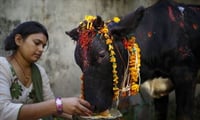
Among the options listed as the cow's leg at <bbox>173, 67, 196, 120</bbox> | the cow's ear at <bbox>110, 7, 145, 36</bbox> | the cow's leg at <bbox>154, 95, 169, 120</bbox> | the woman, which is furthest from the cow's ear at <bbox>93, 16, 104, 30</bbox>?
the cow's leg at <bbox>154, 95, 169, 120</bbox>

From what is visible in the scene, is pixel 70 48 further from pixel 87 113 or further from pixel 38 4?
pixel 87 113

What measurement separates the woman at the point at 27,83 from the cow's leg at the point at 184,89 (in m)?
1.43

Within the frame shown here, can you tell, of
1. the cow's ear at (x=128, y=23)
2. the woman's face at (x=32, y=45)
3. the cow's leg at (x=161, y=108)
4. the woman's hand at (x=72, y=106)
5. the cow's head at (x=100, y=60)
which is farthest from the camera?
the cow's leg at (x=161, y=108)

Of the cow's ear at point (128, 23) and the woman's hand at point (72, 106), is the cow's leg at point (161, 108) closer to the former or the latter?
the cow's ear at point (128, 23)

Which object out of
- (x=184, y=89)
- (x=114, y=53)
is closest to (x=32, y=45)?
(x=114, y=53)

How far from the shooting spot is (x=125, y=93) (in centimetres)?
342

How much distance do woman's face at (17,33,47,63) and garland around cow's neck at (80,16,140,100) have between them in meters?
0.54

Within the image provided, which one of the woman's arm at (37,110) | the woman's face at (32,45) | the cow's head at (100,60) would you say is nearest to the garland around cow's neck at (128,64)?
the cow's head at (100,60)

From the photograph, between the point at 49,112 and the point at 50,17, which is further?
the point at 50,17

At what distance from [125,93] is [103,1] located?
2.62 meters

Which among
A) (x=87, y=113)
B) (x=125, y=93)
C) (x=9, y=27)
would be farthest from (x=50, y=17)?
(x=87, y=113)

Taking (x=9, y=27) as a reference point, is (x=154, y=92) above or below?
below

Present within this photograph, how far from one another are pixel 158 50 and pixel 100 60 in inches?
35.7

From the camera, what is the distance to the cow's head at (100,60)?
3211 mm
